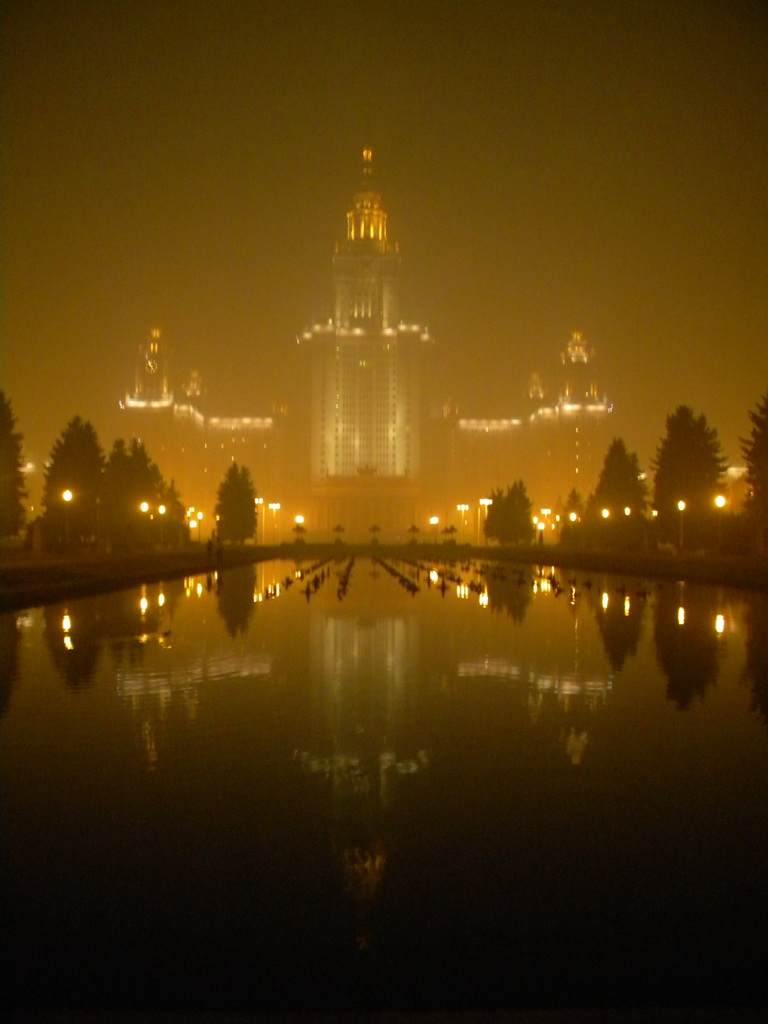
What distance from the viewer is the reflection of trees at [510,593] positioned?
70.4 feet

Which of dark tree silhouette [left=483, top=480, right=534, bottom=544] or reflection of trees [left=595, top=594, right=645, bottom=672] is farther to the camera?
dark tree silhouette [left=483, top=480, right=534, bottom=544]

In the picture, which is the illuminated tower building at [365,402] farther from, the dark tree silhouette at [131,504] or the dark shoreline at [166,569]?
the dark shoreline at [166,569]

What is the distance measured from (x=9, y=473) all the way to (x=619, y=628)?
35.7m

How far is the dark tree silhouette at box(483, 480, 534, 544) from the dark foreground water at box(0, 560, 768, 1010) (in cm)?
6513

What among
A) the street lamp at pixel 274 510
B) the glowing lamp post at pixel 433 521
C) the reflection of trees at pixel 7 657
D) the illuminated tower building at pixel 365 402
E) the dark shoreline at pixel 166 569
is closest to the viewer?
the reflection of trees at pixel 7 657

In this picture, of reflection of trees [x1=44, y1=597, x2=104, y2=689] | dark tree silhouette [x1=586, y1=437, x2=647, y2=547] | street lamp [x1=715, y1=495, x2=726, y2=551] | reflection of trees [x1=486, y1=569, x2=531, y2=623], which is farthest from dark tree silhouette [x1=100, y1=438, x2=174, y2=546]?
reflection of trees [x1=44, y1=597, x2=104, y2=689]

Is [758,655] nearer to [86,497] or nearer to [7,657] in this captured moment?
[7,657]

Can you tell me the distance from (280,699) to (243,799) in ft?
12.0

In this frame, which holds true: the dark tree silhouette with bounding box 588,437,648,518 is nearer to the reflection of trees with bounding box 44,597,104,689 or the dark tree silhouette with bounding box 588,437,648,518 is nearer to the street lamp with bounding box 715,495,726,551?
the street lamp with bounding box 715,495,726,551

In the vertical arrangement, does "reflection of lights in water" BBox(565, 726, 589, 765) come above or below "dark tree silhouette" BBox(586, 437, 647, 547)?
below

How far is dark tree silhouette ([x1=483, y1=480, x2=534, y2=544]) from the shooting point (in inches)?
3063

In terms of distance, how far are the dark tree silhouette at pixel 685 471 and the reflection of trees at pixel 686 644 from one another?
87.6ft

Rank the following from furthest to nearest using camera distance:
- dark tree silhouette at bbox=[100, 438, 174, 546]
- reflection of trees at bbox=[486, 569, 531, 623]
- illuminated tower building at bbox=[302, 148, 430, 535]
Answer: illuminated tower building at bbox=[302, 148, 430, 535]
dark tree silhouette at bbox=[100, 438, 174, 546]
reflection of trees at bbox=[486, 569, 531, 623]

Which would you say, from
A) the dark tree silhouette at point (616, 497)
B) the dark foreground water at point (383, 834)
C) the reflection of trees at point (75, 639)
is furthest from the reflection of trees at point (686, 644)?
the dark tree silhouette at point (616, 497)
